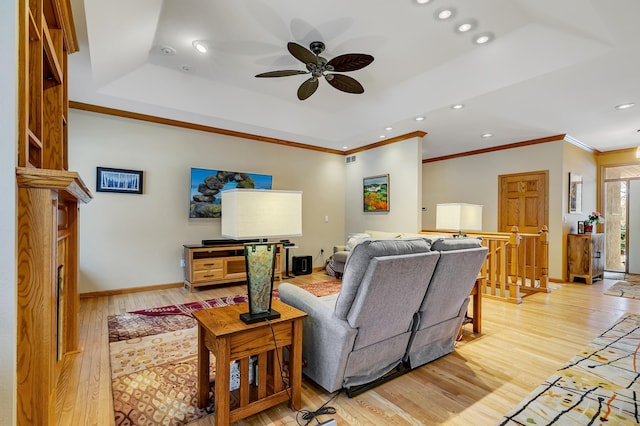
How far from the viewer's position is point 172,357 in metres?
2.45

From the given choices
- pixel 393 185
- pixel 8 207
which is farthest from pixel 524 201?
pixel 8 207

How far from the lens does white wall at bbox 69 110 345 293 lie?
13.3 feet

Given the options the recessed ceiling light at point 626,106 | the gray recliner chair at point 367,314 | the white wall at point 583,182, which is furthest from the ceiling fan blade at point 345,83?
the white wall at point 583,182

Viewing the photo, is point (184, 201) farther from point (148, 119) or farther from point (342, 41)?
point (342, 41)

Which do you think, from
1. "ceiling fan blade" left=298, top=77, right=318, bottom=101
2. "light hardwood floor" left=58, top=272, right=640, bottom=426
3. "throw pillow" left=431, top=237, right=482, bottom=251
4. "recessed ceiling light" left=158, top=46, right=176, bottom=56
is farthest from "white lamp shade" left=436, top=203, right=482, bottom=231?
"recessed ceiling light" left=158, top=46, right=176, bottom=56

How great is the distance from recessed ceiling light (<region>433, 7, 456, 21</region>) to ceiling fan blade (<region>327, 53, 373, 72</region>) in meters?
0.73

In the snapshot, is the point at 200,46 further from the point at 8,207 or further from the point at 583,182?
the point at 583,182

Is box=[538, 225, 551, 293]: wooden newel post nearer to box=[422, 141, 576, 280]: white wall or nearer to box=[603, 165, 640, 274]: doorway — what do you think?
box=[422, 141, 576, 280]: white wall

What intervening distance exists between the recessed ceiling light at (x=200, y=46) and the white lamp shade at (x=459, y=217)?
332 centimetres

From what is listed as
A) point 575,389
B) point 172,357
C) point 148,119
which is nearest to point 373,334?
point 575,389

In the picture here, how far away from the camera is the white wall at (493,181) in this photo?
529 centimetres

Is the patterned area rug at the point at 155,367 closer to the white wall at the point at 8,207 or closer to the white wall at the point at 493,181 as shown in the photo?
the white wall at the point at 8,207

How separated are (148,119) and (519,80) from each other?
4.72 metres

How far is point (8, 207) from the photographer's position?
3.04 feet
